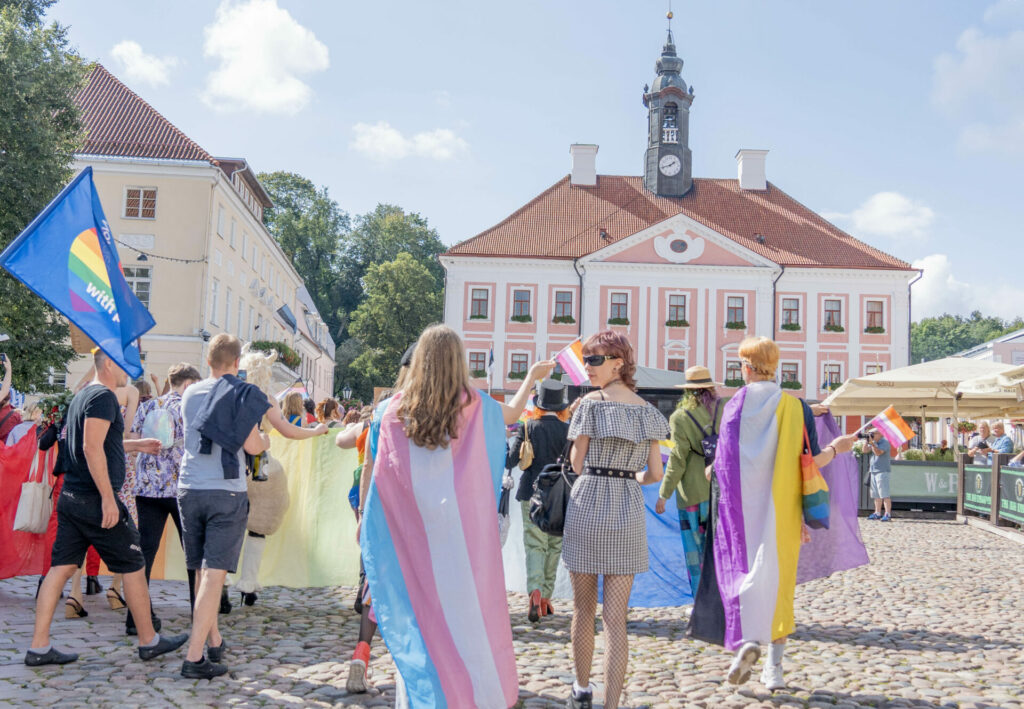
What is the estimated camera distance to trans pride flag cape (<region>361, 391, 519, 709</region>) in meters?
4.11

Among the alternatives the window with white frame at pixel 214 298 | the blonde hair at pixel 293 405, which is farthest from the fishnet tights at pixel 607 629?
the window with white frame at pixel 214 298

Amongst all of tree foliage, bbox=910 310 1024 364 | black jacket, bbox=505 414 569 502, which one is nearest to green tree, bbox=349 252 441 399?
black jacket, bbox=505 414 569 502

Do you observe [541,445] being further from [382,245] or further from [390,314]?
[382,245]

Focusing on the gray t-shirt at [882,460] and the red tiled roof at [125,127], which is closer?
the gray t-shirt at [882,460]

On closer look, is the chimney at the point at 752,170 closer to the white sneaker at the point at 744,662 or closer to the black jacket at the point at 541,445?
the black jacket at the point at 541,445

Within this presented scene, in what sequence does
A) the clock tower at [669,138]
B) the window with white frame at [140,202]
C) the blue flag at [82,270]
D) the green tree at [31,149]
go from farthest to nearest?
the clock tower at [669,138]
the window with white frame at [140,202]
the green tree at [31,149]
the blue flag at [82,270]

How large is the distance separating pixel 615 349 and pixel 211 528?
8.41ft

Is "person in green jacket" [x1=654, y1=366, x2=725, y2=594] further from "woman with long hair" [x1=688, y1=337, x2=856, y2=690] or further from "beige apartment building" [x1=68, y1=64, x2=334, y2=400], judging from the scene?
"beige apartment building" [x1=68, y1=64, x2=334, y2=400]

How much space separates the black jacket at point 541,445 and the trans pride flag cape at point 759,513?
209 cm

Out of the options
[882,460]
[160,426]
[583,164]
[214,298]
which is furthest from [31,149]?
[583,164]

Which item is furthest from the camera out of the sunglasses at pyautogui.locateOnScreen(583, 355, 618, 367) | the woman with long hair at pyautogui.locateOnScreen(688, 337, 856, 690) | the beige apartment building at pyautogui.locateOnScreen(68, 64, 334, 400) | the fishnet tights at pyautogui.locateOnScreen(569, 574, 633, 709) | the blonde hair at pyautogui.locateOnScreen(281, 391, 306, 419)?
the beige apartment building at pyautogui.locateOnScreen(68, 64, 334, 400)

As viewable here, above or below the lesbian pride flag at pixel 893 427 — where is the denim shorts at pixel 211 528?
below

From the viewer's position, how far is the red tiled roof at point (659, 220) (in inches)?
1970

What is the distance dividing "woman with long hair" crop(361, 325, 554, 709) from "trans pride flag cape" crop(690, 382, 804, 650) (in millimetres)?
1671
